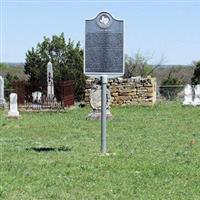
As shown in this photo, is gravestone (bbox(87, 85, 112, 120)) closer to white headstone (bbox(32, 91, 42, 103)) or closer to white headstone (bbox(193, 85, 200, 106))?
white headstone (bbox(32, 91, 42, 103))

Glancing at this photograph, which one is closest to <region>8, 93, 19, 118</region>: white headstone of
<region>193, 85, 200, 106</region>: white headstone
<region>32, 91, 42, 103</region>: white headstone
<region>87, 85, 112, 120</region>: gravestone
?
<region>87, 85, 112, 120</region>: gravestone

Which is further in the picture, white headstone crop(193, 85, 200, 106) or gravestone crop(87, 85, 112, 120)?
white headstone crop(193, 85, 200, 106)

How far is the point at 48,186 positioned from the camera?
8.16 m

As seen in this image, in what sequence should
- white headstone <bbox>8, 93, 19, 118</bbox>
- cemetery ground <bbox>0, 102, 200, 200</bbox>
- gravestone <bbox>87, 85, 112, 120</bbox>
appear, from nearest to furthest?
cemetery ground <bbox>0, 102, 200, 200</bbox> < gravestone <bbox>87, 85, 112, 120</bbox> < white headstone <bbox>8, 93, 19, 118</bbox>

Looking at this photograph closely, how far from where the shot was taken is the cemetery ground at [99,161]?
7.89 m

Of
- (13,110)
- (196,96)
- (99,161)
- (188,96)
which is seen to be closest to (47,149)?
(99,161)

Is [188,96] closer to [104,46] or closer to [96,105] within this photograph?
[96,105]

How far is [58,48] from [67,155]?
989 inches

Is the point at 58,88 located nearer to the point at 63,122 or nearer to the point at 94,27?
the point at 63,122

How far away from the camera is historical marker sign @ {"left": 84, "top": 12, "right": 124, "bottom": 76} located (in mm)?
11109

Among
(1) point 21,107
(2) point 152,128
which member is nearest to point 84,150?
(2) point 152,128

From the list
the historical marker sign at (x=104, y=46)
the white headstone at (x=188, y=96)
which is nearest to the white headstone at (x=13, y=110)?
the white headstone at (x=188, y=96)

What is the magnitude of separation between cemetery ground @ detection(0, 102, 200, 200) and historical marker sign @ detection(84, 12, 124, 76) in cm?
142

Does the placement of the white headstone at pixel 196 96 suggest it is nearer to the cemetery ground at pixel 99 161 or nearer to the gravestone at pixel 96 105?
the gravestone at pixel 96 105
